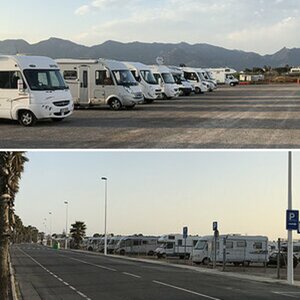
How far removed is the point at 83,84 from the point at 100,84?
3.19 feet

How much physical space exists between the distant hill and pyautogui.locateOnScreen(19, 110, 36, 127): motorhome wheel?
4.97 meters

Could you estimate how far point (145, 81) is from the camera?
36.9 metres

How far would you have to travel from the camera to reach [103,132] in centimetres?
2106

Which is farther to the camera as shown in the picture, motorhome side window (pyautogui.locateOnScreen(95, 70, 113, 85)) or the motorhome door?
the motorhome door

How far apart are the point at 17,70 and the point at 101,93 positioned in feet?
27.7

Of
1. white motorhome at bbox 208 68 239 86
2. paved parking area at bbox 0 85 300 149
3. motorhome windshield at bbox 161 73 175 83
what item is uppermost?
white motorhome at bbox 208 68 239 86

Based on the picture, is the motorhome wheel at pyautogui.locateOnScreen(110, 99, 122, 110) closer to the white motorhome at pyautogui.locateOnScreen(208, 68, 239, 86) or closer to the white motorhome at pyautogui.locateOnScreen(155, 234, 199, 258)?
the white motorhome at pyautogui.locateOnScreen(155, 234, 199, 258)

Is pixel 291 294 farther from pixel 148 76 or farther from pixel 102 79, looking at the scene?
pixel 148 76

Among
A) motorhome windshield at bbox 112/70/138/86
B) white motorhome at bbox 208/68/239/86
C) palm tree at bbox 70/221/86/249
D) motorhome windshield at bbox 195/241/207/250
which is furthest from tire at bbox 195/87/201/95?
palm tree at bbox 70/221/86/249

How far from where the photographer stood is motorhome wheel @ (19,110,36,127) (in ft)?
73.5

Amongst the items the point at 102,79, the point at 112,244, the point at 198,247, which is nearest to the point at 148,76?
the point at 102,79

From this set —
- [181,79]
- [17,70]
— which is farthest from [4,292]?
[181,79]

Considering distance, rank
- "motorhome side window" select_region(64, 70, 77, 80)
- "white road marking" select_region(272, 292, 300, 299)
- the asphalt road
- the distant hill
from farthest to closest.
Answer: the distant hill
"motorhome side window" select_region(64, 70, 77, 80)
"white road marking" select_region(272, 292, 300, 299)
the asphalt road

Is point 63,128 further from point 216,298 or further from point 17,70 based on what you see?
point 216,298
